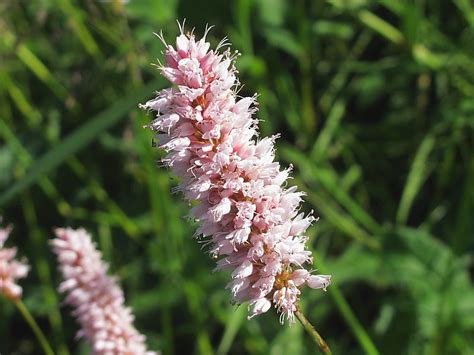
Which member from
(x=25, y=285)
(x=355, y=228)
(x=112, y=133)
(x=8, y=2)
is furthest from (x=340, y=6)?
(x=25, y=285)

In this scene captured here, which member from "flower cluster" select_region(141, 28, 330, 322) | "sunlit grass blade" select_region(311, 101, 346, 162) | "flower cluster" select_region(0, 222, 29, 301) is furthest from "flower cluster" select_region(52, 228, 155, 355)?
"sunlit grass blade" select_region(311, 101, 346, 162)

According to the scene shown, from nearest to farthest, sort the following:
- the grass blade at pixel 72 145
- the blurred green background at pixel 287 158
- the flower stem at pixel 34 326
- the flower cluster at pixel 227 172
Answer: the flower cluster at pixel 227 172 → the flower stem at pixel 34 326 → the grass blade at pixel 72 145 → the blurred green background at pixel 287 158

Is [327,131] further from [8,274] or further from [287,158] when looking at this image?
[8,274]

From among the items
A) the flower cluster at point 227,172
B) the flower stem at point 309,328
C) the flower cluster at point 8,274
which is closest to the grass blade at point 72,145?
the flower cluster at point 8,274

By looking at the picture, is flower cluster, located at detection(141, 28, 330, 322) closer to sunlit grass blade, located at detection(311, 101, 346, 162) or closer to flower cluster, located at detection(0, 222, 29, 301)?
flower cluster, located at detection(0, 222, 29, 301)

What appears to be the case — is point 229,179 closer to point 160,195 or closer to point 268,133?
point 160,195

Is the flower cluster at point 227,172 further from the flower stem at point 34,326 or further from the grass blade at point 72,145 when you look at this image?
the grass blade at point 72,145
